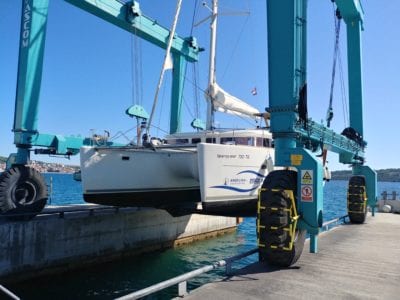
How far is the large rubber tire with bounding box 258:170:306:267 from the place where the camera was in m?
7.08

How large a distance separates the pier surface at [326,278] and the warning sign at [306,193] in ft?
4.51

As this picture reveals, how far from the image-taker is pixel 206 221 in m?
18.8

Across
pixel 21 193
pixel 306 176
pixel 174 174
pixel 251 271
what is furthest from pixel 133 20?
pixel 251 271

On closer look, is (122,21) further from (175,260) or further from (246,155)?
(175,260)

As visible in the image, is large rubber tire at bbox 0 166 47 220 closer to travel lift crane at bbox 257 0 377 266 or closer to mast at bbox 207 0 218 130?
mast at bbox 207 0 218 130

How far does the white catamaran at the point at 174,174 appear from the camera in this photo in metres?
9.70

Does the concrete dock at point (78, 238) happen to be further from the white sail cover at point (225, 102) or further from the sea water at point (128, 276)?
the white sail cover at point (225, 102)

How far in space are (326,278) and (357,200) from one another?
9.27m

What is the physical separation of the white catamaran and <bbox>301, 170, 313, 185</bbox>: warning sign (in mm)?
2717

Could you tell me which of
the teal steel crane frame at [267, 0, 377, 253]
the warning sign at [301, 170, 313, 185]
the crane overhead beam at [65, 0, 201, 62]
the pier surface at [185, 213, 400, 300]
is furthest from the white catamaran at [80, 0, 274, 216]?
the crane overhead beam at [65, 0, 201, 62]

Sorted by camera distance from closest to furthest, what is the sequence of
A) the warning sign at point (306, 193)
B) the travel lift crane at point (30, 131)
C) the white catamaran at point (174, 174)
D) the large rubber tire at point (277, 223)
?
the large rubber tire at point (277, 223)
the warning sign at point (306, 193)
the white catamaran at point (174, 174)
the travel lift crane at point (30, 131)

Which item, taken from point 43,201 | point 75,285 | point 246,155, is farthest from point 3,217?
point 246,155

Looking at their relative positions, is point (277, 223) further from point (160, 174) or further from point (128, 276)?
point (128, 276)

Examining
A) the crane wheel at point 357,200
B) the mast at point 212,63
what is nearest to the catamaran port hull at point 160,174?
the mast at point 212,63
